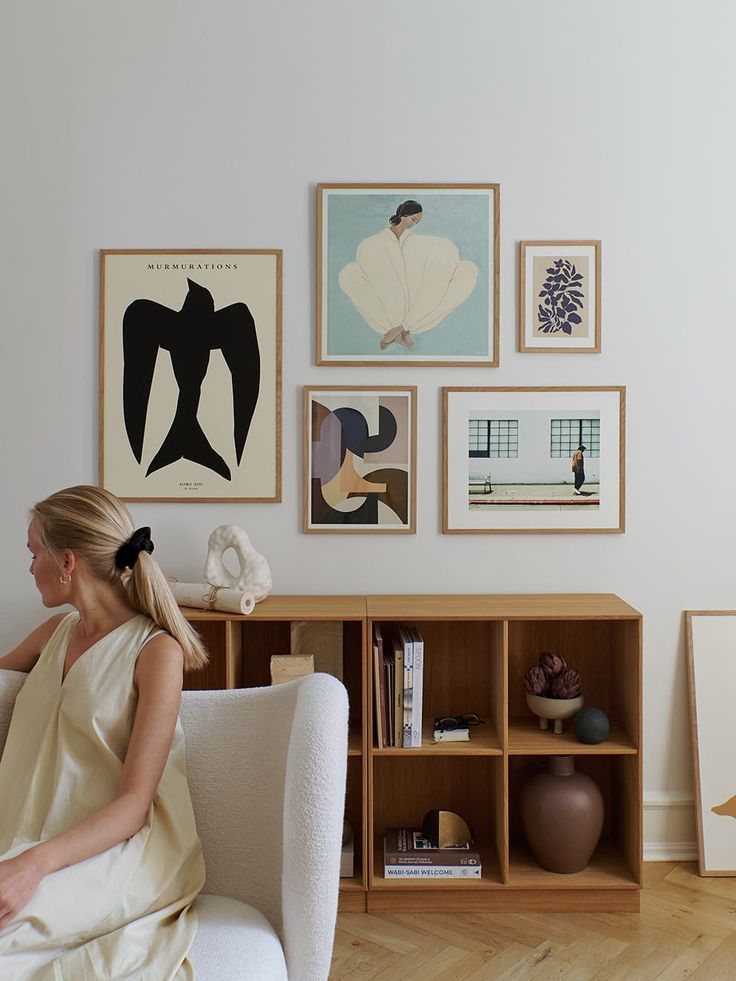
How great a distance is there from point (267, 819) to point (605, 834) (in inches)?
56.6

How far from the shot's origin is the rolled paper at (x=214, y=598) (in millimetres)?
2344

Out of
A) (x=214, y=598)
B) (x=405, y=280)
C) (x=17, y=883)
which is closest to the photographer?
(x=17, y=883)

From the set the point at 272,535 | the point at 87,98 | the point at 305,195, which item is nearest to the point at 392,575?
the point at 272,535

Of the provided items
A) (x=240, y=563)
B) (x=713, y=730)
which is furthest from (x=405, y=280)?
(x=713, y=730)

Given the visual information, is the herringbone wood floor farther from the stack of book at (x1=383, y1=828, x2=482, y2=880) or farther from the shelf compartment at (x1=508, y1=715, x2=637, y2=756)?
the shelf compartment at (x1=508, y1=715, x2=637, y2=756)

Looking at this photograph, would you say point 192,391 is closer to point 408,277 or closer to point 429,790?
point 408,277

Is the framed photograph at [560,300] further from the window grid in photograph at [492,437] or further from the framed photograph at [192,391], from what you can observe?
the framed photograph at [192,391]

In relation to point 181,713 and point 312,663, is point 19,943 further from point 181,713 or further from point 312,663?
point 312,663

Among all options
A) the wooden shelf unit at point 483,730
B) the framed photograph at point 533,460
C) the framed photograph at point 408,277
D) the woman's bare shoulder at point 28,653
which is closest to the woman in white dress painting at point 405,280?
the framed photograph at point 408,277

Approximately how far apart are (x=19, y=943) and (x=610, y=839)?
188cm

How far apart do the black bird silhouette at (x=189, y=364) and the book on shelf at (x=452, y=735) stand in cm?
96

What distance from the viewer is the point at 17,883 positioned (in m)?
1.30

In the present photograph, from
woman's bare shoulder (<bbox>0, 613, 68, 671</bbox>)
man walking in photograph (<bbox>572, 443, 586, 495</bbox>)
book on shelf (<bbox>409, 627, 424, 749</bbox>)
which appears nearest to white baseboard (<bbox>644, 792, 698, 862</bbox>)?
book on shelf (<bbox>409, 627, 424, 749</bbox>)

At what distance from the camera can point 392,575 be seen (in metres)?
2.68
